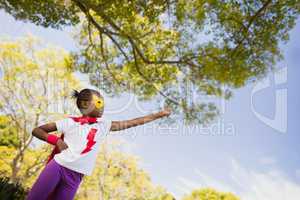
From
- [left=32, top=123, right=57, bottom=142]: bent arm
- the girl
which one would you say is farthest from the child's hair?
[left=32, top=123, right=57, bottom=142]: bent arm

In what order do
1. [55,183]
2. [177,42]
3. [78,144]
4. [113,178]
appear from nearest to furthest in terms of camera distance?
[55,183] → [78,144] → [177,42] → [113,178]

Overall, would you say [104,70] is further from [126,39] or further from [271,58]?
[271,58]

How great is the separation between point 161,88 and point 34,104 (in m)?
8.12

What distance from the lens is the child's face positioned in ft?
8.54

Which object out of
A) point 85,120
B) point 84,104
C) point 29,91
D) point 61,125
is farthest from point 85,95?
point 29,91

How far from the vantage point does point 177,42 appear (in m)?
8.77

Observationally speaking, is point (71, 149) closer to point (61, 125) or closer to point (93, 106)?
point (61, 125)

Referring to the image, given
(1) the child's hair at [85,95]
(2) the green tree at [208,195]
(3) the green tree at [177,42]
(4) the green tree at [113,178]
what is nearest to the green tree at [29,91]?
(4) the green tree at [113,178]

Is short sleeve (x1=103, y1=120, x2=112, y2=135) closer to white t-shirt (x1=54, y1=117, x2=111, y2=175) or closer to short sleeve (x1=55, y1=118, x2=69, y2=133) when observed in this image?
white t-shirt (x1=54, y1=117, x2=111, y2=175)

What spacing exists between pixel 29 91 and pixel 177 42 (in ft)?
29.6

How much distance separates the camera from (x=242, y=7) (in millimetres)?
7180

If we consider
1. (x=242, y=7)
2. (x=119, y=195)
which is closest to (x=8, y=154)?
(x=119, y=195)

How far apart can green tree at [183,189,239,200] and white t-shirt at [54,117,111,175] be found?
93.0 feet

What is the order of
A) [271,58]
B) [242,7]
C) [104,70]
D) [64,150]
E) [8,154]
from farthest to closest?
[8,154]
[104,70]
[271,58]
[242,7]
[64,150]
